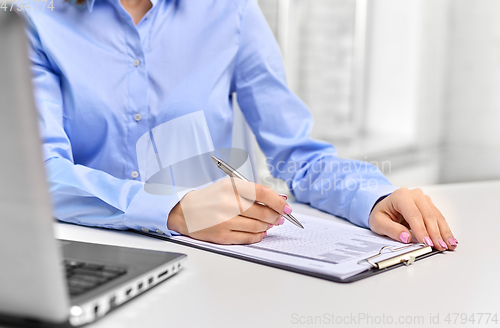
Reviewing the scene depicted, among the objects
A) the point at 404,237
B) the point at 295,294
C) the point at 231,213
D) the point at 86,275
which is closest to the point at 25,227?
the point at 86,275

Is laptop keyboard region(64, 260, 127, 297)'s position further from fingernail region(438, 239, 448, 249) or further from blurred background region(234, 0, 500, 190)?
blurred background region(234, 0, 500, 190)

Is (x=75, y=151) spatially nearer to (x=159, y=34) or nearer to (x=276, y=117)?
(x=159, y=34)

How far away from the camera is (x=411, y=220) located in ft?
2.28

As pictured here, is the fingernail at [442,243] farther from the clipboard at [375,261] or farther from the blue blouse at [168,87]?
the blue blouse at [168,87]

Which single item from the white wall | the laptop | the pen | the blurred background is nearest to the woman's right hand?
the pen

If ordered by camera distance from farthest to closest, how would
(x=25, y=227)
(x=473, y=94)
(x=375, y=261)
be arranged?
(x=473, y=94) → (x=375, y=261) → (x=25, y=227)

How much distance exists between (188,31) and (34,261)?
0.85 m

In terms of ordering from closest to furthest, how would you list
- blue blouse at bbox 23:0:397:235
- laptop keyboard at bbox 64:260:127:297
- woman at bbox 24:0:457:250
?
1. laptop keyboard at bbox 64:260:127:297
2. woman at bbox 24:0:457:250
3. blue blouse at bbox 23:0:397:235

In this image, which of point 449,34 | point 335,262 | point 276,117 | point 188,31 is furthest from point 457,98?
point 335,262

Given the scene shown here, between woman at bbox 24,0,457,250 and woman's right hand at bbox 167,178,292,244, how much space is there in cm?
9

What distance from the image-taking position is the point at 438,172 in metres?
2.40

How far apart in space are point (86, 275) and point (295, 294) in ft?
0.72

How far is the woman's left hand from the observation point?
680 millimetres

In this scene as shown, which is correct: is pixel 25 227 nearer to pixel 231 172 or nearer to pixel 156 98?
pixel 231 172
